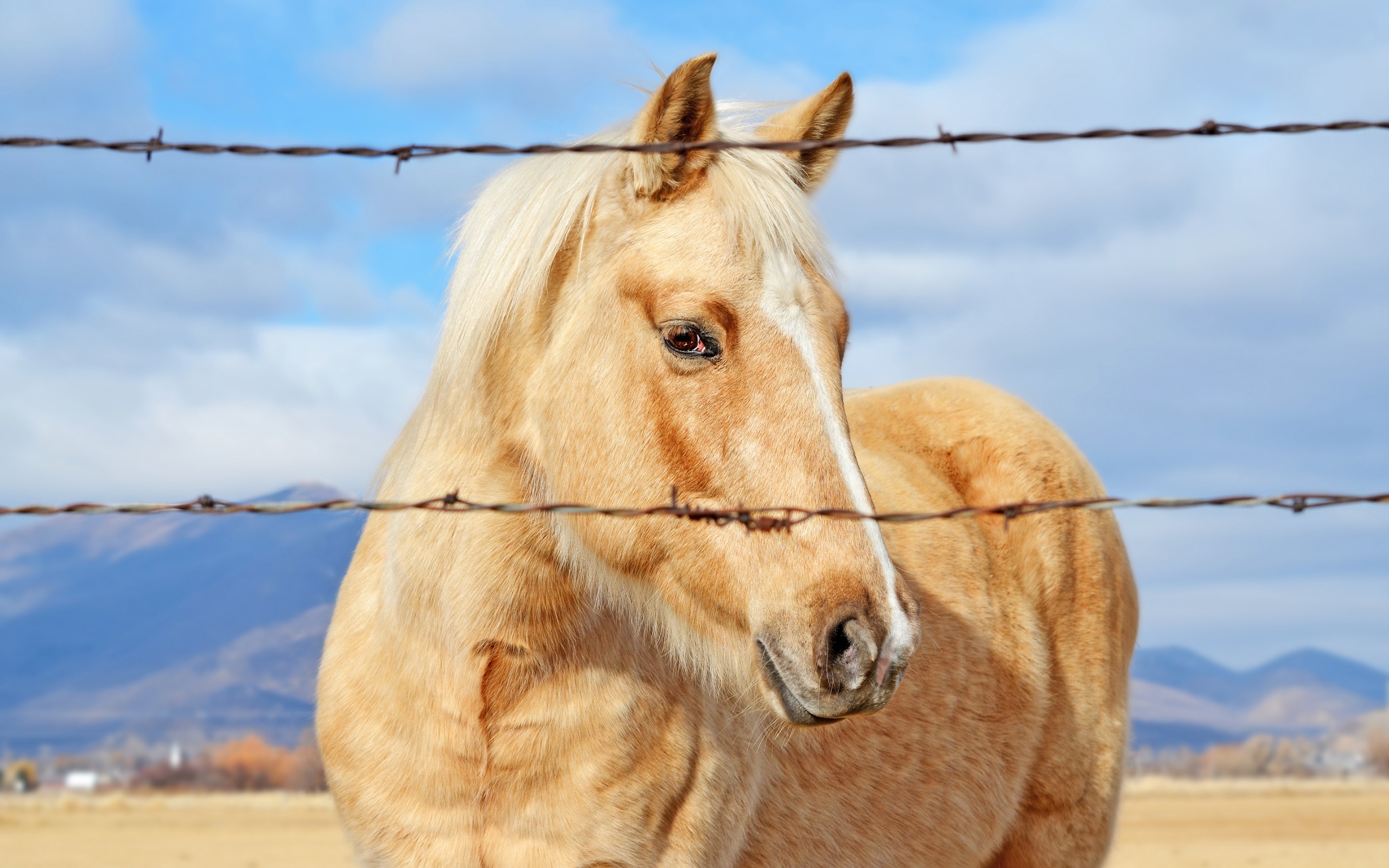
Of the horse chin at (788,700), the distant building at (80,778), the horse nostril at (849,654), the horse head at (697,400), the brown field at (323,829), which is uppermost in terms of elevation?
the horse head at (697,400)

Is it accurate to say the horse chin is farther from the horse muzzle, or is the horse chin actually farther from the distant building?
the distant building

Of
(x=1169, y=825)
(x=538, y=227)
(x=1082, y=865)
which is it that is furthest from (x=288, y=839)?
(x=538, y=227)

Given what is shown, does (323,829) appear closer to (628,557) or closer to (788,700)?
(628,557)

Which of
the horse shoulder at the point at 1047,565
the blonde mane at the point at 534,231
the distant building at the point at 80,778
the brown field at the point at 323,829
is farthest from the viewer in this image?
the distant building at the point at 80,778

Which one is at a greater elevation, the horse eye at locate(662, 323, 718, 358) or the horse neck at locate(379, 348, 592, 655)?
the horse eye at locate(662, 323, 718, 358)

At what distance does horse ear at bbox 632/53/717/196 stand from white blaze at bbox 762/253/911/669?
404 mm

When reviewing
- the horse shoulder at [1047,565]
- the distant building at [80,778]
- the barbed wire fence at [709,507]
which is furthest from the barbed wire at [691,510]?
the distant building at [80,778]

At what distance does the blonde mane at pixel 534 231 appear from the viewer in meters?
3.03

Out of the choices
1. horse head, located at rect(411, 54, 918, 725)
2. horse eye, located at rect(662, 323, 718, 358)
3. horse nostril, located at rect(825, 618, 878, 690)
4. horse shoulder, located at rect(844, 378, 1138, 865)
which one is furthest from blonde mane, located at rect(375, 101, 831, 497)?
horse shoulder, located at rect(844, 378, 1138, 865)

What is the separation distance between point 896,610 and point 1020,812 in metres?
3.10

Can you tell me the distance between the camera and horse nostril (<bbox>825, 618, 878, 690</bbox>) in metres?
2.51

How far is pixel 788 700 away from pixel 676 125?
1576mm

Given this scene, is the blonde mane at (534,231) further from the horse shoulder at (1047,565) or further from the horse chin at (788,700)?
the horse shoulder at (1047,565)

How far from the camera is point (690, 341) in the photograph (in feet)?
9.30
